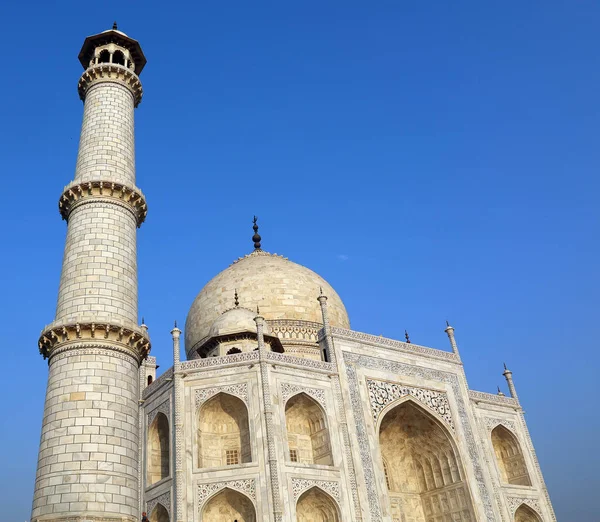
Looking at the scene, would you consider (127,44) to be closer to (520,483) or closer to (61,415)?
(61,415)

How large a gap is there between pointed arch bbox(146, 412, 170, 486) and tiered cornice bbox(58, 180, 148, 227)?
8.59 metres

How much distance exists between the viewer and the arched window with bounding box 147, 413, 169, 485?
19.1m

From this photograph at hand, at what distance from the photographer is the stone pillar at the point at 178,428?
54.5 ft

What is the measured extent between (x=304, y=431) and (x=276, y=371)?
92.3 inches

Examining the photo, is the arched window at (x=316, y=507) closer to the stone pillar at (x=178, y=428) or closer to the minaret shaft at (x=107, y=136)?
the stone pillar at (x=178, y=428)

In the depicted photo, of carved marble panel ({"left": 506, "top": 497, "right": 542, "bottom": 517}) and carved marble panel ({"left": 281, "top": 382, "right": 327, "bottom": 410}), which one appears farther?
carved marble panel ({"left": 506, "top": 497, "right": 542, "bottom": 517})

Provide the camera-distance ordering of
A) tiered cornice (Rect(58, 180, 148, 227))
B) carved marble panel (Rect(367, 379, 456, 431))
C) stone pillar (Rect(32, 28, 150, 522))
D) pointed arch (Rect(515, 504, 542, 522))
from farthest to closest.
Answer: pointed arch (Rect(515, 504, 542, 522)) < carved marble panel (Rect(367, 379, 456, 431)) < tiered cornice (Rect(58, 180, 148, 227)) < stone pillar (Rect(32, 28, 150, 522))

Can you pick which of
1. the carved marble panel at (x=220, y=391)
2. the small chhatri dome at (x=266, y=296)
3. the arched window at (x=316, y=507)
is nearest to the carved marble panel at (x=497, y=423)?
the small chhatri dome at (x=266, y=296)

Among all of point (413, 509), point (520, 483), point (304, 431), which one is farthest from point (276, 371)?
→ point (520, 483)

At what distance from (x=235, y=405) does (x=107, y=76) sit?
33.2 ft

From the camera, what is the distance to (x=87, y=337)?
35.7 feet

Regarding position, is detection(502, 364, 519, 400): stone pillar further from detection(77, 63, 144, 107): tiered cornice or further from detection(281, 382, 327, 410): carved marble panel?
detection(77, 63, 144, 107): tiered cornice

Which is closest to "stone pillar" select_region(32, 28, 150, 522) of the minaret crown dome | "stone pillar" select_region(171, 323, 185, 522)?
the minaret crown dome

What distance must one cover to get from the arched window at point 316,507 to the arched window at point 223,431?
213 cm
